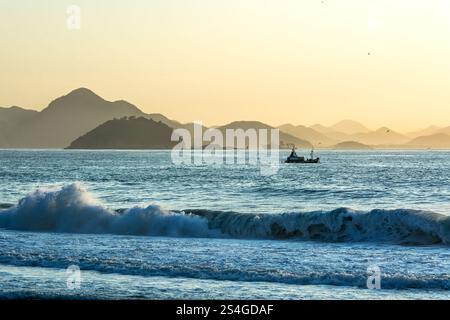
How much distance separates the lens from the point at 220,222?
3247 cm

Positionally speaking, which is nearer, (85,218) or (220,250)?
(220,250)

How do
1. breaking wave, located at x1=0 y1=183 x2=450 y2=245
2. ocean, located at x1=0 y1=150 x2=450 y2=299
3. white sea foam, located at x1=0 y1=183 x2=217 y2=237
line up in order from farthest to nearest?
white sea foam, located at x1=0 y1=183 x2=217 y2=237, breaking wave, located at x1=0 y1=183 x2=450 y2=245, ocean, located at x1=0 y1=150 x2=450 y2=299

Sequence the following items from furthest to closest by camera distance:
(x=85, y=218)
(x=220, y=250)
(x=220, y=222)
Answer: (x=85, y=218) → (x=220, y=222) → (x=220, y=250)

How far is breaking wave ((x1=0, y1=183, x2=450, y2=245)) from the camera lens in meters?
28.3

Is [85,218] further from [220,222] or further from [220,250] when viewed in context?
[220,250]

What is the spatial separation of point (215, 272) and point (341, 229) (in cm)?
1139

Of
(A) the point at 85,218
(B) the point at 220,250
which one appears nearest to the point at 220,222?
(A) the point at 85,218

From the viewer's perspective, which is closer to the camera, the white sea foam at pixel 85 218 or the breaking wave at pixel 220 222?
the breaking wave at pixel 220 222

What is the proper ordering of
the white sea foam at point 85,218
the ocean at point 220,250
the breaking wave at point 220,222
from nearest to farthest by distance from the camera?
the ocean at point 220,250
the breaking wave at point 220,222
the white sea foam at point 85,218

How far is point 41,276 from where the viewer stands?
1839 centimetres

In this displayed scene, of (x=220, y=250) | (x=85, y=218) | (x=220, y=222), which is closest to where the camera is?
(x=220, y=250)

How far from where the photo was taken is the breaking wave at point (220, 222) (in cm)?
2833

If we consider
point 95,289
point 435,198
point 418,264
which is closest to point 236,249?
point 418,264

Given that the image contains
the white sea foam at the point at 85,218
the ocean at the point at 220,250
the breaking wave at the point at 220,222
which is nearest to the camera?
the ocean at the point at 220,250
